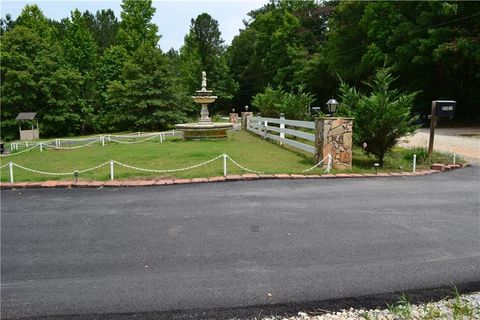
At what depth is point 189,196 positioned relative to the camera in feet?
23.1

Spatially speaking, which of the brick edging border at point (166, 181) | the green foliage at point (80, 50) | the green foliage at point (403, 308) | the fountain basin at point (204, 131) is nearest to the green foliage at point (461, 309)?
the green foliage at point (403, 308)

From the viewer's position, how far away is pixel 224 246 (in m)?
4.59

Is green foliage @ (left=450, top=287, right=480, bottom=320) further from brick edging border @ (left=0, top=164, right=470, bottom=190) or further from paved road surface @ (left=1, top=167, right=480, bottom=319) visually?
brick edging border @ (left=0, top=164, right=470, bottom=190)

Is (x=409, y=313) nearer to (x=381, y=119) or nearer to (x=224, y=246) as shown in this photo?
(x=224, y=246)

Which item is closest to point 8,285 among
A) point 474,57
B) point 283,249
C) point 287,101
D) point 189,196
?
point 283,249

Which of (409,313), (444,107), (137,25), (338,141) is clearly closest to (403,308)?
(409,313)

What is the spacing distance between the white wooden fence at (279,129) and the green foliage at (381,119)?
5.34 ft

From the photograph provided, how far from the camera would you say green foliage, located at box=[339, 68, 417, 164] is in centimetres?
958

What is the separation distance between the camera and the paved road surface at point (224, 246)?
349 centimetres

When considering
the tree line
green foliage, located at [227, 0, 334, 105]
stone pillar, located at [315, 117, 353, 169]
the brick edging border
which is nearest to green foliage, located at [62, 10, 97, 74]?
the tree line

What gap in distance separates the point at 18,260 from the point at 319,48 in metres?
41.7

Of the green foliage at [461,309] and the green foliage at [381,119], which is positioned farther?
the green foliage at [381,119]

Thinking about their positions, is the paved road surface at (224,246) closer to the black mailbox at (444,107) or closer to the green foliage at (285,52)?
the black mailbox at (444,107)

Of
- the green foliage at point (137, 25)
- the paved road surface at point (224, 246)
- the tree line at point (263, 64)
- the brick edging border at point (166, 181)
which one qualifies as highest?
the green foliage at point (137, 25)
